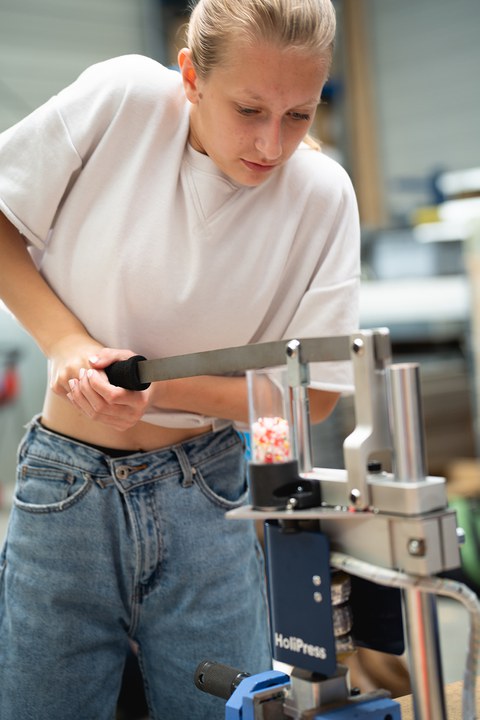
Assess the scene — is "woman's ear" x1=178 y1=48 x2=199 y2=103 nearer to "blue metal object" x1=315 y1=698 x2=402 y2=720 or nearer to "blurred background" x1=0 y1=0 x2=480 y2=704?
"blue metal object" x1=315 y1=698 x2=402 y2=720

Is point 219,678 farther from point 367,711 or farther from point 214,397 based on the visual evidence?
point 214,397

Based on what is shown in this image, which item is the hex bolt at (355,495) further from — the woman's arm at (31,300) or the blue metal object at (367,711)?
the woman's arm at (31,300)

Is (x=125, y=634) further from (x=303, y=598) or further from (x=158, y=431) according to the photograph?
(x=303, y=598)

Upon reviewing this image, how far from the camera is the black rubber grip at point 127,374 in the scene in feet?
3.61

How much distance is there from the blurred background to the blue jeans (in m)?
2.06

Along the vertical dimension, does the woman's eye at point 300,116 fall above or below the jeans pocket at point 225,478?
above

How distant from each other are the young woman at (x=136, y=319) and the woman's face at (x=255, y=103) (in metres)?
0.03

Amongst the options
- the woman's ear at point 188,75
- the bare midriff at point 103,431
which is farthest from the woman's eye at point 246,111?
the bare midriff at point 103,431

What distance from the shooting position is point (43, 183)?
4.06 ft

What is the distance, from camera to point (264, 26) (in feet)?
3.41

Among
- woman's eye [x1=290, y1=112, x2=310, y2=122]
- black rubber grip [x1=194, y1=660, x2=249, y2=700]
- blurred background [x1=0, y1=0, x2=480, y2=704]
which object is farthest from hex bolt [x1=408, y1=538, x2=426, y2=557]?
blurred background [x1=0, y1=0, x2=480, y2=704]

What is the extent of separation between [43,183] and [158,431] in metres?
0.39

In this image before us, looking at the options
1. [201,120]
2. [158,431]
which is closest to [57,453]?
[158,431]

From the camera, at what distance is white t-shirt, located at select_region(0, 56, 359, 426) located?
1.24 metres
